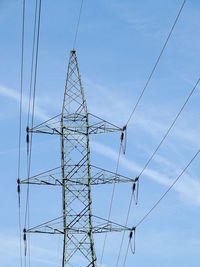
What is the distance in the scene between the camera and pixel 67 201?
88.9 ft

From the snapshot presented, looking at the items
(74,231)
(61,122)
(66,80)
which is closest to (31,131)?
(61,122)

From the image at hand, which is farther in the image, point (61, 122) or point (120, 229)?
point (61, 122)

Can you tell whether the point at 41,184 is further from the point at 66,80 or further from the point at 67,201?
the point at 66,80

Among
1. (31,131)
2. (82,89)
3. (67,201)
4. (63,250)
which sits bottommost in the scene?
(63,250)

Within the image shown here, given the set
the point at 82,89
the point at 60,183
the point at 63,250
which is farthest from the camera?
the point at 82,89

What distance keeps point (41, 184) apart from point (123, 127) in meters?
5.11

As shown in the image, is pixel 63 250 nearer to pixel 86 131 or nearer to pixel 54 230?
pixel 54 230

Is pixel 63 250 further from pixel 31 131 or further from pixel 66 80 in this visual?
pixel 66 80

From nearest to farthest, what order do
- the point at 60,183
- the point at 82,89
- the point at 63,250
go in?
the point at 63,250 < the point at 60,183 < the point at 82,89

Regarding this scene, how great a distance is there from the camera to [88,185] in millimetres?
27328

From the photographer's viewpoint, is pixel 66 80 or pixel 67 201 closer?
pixel 67 201

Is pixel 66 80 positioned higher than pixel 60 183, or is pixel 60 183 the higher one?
pixel 66 80

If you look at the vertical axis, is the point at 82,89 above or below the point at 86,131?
above

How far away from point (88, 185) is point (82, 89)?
18.6 feet
